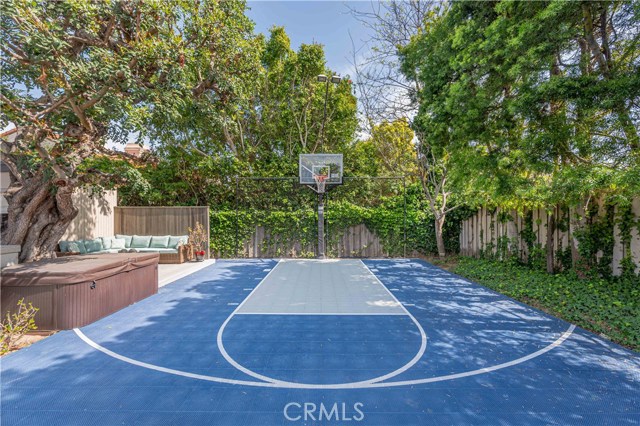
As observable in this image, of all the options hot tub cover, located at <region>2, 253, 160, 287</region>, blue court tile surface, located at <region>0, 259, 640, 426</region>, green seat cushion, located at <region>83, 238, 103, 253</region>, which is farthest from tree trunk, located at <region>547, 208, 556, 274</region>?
green seat cushion, located at <region>83, 238, 103, 253</region>

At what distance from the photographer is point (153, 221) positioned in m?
9.47

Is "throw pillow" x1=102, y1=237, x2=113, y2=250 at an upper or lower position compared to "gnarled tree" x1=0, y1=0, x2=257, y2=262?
lower

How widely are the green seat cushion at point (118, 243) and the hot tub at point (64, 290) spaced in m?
4.48

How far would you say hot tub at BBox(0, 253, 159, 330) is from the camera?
3602mm

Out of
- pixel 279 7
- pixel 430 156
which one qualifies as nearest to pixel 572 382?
pixel 430 156

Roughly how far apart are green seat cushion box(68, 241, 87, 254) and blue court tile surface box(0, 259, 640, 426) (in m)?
4.39

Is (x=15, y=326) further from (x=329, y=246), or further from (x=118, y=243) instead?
(x=329, y=246)

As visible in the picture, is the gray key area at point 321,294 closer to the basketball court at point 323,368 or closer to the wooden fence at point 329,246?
the basketball court at point 323,368

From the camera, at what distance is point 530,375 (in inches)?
105

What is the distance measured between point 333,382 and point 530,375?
1890 mm

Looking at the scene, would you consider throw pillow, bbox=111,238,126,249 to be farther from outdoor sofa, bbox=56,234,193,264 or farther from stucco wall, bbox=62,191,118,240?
stucco wall, bbox=62,191,118,240

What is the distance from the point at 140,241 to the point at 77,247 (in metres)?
1.62

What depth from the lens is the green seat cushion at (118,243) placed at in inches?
331

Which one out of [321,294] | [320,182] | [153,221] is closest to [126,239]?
[153,221]
